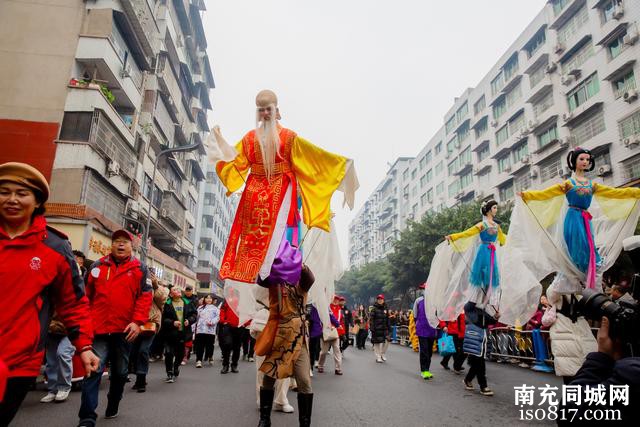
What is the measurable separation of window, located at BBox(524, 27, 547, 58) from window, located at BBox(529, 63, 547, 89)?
159cm

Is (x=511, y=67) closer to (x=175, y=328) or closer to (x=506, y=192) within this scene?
(x=506, y=192)

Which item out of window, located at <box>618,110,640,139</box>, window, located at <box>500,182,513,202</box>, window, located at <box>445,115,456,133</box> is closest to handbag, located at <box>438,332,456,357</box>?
window, located at <box>618,110,640,139</box>

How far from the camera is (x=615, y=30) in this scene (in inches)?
965

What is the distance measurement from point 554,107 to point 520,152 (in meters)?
5.12

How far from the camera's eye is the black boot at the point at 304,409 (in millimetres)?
3564

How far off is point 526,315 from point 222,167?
4.53 meters

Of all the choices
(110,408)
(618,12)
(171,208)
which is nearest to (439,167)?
(618,12)

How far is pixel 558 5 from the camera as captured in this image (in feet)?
101

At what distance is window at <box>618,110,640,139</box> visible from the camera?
22.9 metres

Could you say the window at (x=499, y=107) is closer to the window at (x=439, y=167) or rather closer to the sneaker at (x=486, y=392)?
the window at (x=439, y=167)

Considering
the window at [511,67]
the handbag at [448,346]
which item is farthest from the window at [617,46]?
the handbag at [448,346]

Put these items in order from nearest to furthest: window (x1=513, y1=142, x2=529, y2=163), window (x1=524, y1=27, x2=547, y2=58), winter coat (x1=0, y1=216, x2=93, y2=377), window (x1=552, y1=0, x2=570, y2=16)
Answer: winter coat (x1=0, y1=216, x2=93, y2=377)
window (x1=552, y1=0, x2=570, y2=16)
window (x1=524, y1=27, x2=547, y2=58)
window (x1=513, y1=142, x2=529, y2=163)

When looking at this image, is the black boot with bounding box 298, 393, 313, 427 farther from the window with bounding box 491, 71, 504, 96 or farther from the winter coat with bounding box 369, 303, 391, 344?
the window with bounding box 491, 71, 504, 96

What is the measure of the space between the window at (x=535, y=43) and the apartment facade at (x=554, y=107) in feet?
0.26
